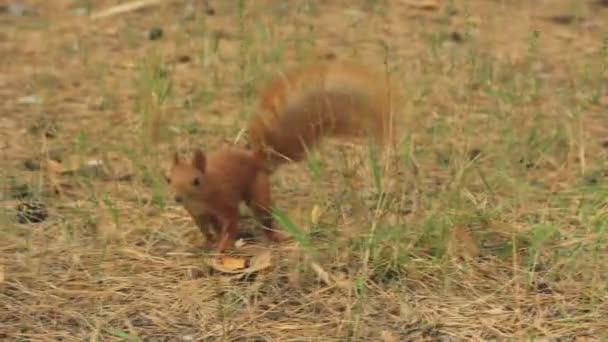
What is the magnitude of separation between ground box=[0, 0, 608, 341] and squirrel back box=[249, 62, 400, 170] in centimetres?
12

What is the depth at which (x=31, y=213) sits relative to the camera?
2.98 m

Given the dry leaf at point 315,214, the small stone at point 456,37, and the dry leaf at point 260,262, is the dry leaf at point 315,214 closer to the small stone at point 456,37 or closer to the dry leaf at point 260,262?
the dry leaf at point 260,262

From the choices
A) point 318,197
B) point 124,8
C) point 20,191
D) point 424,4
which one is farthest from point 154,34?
point 318,197

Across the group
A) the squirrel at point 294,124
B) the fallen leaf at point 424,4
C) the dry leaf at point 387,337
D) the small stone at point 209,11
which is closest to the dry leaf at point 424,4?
the fallen leaf at point 424,4

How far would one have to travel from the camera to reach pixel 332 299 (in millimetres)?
2568

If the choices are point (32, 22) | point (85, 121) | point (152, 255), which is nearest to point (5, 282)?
point (152, 255)

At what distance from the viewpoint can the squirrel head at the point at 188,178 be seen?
2598 mm

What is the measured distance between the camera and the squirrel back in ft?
9.21

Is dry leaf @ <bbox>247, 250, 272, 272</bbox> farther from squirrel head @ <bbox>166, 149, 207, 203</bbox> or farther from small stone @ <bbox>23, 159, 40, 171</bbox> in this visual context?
small stone @ <bbox>23, 159, 40, 171</bbox>

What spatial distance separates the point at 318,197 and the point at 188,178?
0.50 meters

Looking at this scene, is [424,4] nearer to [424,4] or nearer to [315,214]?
[424,4]

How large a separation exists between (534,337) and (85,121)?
6.32ft

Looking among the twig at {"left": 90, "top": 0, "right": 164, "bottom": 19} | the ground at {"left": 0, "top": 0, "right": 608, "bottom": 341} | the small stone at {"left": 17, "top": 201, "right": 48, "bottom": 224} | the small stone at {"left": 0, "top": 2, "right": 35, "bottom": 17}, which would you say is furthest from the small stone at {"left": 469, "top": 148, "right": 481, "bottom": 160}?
the small stone at {"left": 0, "top": 2, "right": 35, "bottom": 17}

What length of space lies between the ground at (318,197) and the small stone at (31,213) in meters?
0.01
